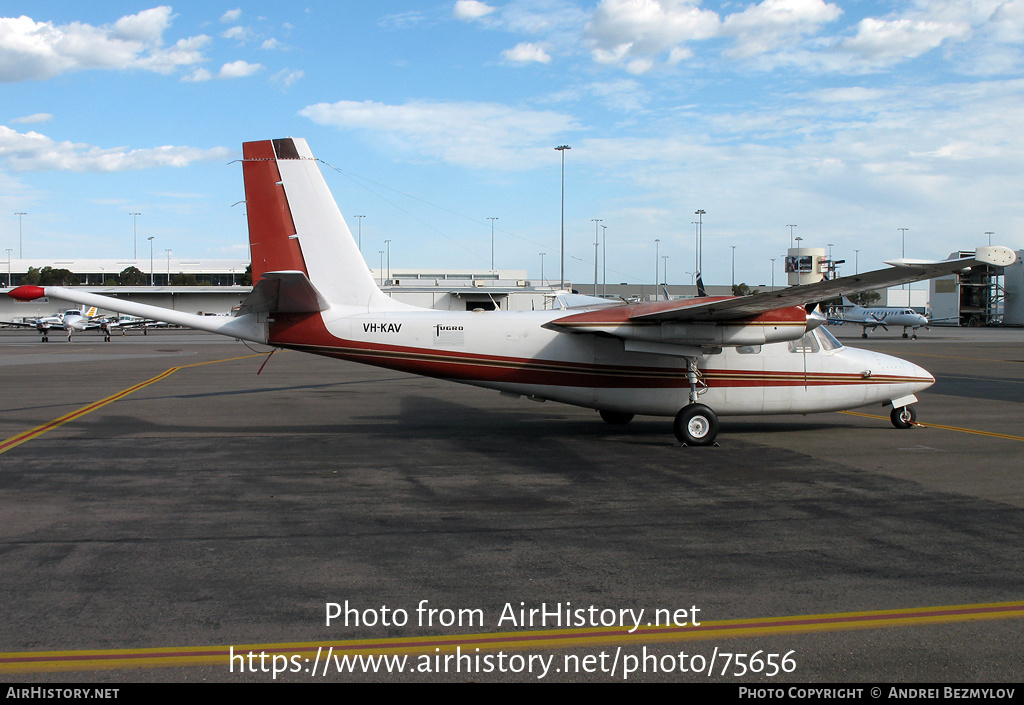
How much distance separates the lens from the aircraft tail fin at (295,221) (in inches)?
518

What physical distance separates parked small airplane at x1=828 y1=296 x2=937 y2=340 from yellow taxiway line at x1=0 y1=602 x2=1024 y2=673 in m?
58.5

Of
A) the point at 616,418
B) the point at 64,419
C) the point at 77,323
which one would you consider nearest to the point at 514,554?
the point at 616,418

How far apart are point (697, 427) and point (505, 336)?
143 inches

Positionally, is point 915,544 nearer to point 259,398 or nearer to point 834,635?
point 834,635

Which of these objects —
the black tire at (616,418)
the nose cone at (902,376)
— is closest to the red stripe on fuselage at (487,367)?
the black tire at (616,418)

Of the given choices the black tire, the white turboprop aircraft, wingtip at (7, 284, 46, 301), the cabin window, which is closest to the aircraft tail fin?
the white turboprop aircraft

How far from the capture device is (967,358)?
3419cm

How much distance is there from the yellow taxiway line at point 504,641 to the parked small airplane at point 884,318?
58.5 metres

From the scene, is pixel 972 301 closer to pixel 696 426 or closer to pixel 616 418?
pixel 616 418

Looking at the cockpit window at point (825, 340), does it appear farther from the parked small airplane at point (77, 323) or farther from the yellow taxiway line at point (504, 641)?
the parked small airplane at point (77, 323)

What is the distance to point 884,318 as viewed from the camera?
211 ft

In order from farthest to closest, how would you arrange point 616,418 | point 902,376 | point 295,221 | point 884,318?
point 884,318, point 616,418, point 902,376, point 295,221

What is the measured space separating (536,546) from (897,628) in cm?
306

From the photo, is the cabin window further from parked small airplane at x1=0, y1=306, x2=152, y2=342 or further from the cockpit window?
parked small airplane at x1=0, y1=306, x2=152, y2=342
